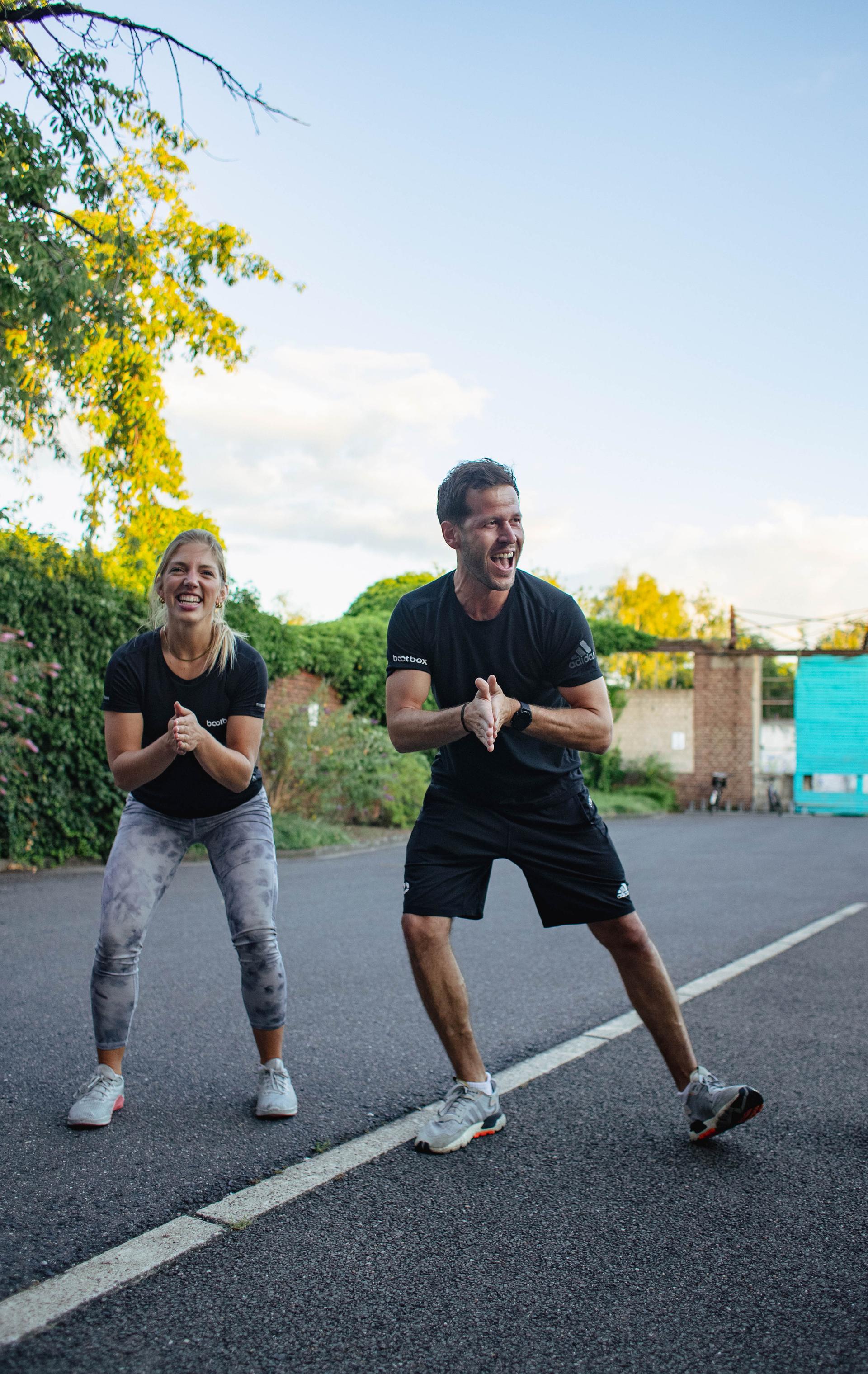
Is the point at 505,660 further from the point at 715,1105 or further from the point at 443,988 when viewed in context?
the point at 715,1105

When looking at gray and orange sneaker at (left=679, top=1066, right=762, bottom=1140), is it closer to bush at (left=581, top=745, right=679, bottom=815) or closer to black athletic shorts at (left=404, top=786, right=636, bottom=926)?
black athletic shorts at (left=404, top=786, right=636, bottom=926)

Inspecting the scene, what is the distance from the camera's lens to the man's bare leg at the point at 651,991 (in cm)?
346

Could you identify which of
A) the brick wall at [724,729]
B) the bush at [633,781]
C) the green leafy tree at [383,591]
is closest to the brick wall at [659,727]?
the brick wall at [724,729]

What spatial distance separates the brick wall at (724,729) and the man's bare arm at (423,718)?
2788 cm

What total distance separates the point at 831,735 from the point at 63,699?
23.7 meters

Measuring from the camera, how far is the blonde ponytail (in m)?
3.73

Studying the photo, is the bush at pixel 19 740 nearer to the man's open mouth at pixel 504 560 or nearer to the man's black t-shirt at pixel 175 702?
the man's black t-shirt at pixel 175 702

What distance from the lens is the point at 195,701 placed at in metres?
3.71

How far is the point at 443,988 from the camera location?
342cm

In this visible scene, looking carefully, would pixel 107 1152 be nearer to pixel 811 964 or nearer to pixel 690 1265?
pixel 690 1265

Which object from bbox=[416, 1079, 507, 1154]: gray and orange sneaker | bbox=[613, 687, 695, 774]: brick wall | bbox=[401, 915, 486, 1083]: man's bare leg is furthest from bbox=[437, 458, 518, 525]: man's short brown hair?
bbox=[613, 687, 695, 774]: brick wall

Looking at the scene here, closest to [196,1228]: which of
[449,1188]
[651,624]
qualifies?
[449,1188]

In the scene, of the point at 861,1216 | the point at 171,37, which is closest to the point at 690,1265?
the point at 861,1216

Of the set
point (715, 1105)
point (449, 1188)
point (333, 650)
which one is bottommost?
point (449, 1188)
